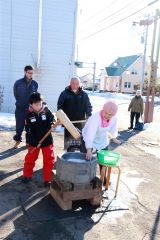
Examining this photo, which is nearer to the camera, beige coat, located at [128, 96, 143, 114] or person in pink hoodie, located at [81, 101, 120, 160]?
person in pink hoodie, located at [81, 101, 120, 160]

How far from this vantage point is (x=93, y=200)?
4613mm

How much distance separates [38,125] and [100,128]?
3.38 ft

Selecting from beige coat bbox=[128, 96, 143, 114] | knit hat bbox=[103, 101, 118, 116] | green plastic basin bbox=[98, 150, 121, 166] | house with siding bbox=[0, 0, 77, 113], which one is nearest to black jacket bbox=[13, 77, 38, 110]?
green plastic basin bbox=[98, 150, 121, 166]

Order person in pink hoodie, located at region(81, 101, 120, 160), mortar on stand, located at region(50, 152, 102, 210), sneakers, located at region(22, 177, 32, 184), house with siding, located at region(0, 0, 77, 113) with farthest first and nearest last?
house with siding, located at region(0, 0, 77, 113)
sneakers, located at region(22, 177, 32, 184)
person in pink hoodie, located at region(81, 101, 120, 160)
mortar on stand, located at region(50, 152, 102, 210)

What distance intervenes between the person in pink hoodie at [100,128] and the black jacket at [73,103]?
43.2 inches

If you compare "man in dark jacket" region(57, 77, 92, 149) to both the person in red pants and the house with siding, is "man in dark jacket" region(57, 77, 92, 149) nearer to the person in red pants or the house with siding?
the person in red pants

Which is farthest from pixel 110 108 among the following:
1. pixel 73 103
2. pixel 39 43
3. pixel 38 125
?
pixel 39 43

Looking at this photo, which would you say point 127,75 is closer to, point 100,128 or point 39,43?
point 39,43

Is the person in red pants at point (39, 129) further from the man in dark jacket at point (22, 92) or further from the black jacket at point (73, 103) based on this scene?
the man in dark jacket at point (22, 92)

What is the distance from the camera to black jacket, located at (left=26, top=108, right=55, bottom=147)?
17.0 feet

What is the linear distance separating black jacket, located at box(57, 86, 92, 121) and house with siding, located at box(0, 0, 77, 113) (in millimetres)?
7170

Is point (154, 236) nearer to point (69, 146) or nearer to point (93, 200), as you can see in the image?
point (93, 200)

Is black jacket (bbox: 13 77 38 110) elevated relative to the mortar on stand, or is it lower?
elevated

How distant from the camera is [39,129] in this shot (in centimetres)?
525
